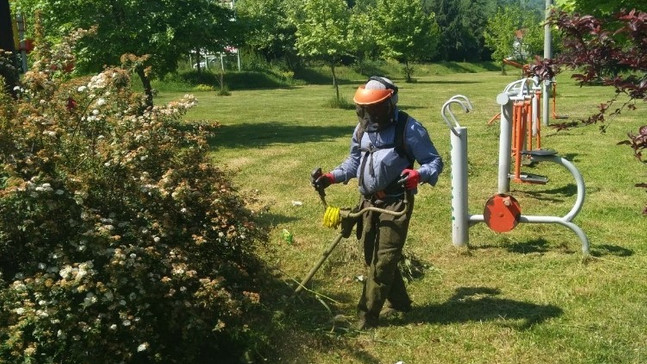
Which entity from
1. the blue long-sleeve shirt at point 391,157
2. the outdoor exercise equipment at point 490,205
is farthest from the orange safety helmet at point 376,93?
the outdoor exercise equipment at point 490,205

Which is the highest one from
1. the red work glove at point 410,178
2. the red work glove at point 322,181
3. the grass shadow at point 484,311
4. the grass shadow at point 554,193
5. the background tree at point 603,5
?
the background tree at point 603,5

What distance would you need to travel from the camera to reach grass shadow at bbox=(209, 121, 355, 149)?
14905 millimetres

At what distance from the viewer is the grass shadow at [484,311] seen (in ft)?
15.8

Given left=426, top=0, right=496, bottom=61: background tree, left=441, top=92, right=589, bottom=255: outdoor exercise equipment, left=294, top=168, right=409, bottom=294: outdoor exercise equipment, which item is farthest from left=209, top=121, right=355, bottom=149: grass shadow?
left=426, top=0, right=496, bottom=61: background tree

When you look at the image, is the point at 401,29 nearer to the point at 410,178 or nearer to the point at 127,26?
the point at 127,26

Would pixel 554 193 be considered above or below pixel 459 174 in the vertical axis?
below

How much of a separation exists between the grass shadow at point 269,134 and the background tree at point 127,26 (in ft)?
7.52

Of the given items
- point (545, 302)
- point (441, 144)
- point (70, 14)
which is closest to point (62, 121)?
point (545, 302)

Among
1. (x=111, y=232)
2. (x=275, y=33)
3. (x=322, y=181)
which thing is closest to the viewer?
(x=111, y=232)

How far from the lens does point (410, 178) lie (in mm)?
4078

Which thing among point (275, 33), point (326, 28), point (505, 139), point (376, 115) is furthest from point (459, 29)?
point (376, 115)

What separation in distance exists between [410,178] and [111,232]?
1.78 metres

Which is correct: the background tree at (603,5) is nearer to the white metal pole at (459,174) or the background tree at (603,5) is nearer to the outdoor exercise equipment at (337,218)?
the white metal pole at (459,174)

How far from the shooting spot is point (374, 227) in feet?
15.4
